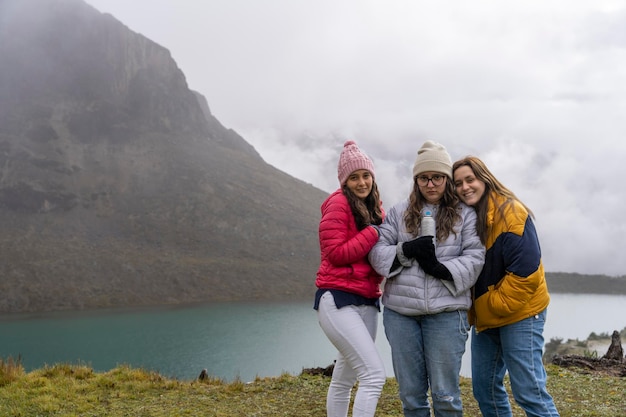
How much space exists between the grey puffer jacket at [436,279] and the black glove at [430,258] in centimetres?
4

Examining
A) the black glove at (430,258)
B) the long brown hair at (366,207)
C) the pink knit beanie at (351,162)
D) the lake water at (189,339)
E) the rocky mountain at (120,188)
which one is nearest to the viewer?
the black glove at (430,258)

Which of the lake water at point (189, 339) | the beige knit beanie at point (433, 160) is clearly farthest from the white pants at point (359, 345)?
the lake water at point (189, 339)

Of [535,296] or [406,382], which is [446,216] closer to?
[535,296]

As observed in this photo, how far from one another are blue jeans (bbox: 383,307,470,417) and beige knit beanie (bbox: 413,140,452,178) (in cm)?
99

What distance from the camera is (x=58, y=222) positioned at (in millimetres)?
87312

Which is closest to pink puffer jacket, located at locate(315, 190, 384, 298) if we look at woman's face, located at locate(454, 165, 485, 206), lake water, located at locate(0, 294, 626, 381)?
woman's face, located at locate(454, 165, 485, 206)

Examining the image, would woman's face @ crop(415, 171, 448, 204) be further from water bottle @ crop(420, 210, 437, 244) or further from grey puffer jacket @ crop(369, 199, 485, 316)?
water bottle @ crop(420, 210, 437, 244)

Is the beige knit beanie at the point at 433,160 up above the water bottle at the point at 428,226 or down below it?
above

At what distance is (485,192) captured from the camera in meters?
3.80

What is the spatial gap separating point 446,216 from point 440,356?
939 mm

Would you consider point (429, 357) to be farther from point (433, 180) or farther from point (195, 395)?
point (195, 395)

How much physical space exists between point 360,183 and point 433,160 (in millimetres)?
586

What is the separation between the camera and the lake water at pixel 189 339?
1400 inches

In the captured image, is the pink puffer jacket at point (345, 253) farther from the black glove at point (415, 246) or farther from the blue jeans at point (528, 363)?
the blue jeans at point (528, 363)
